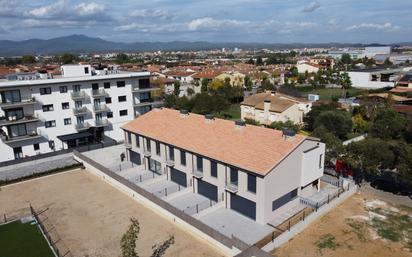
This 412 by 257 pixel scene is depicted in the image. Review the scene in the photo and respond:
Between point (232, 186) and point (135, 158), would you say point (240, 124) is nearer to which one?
point (232, 186)

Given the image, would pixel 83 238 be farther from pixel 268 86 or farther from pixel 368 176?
Result: pixel 268 86

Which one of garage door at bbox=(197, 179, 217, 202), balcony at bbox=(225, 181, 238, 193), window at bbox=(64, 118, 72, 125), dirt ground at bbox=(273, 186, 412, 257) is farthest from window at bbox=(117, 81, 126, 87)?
dirt ground at bbox=(273, 186, 412, 257)

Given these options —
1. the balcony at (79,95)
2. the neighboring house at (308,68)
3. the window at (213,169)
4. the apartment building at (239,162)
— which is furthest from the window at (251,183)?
the neighboring house at (308,68)

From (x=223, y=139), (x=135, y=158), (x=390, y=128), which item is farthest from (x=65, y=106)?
(x=390, y=128)

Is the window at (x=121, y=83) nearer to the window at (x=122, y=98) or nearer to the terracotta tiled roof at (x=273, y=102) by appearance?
the window at (x=122, y=98)

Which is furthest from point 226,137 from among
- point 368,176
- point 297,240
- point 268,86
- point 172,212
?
point 268,86

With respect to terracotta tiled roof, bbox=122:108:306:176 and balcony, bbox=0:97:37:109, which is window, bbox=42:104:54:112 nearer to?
balcony, bbox=0:97:37:109
